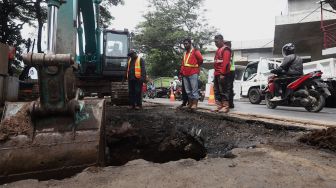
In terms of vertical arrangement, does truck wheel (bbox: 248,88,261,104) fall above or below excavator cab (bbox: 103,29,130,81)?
below

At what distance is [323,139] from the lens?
3477 millimetres

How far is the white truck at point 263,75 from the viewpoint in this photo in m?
12.3

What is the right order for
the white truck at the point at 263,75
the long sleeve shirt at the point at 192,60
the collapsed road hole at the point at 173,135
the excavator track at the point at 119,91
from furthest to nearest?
the white truck at the point at 263,75 → the excavator track at the point at 119,91 → the long sleeve shirt at the point at 192,60 → the collapsed road hole at the point at 173,135

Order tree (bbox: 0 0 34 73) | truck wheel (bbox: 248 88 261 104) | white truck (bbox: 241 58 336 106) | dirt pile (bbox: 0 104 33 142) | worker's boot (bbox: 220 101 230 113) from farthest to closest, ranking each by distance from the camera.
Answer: tree (bbox: 0 0 34 73)
truck wheel (bbox: 248 88 261 104)
white truck (bbox: 241 58 336 106)
worker's boot (bbox: 220 101 230 113)
dirt pile (bbox: 0 104 33 142)

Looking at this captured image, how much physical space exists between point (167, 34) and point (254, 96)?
71.6 feet

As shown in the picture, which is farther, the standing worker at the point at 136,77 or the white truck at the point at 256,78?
the white truck at the point at 256,78

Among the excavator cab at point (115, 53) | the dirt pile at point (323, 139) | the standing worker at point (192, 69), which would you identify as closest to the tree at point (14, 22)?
the excavator cab at point (115, 53)

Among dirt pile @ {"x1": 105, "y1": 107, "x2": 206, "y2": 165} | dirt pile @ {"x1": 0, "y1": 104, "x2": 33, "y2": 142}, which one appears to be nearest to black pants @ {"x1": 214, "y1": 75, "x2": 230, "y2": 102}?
dirt pile @ {"x1": 105, "y1": 107, "x2": 206, "y2": 165}

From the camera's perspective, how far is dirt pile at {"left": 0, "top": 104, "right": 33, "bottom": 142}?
10.3 feet

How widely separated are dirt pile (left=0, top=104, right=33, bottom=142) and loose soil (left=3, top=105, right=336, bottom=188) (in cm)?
85

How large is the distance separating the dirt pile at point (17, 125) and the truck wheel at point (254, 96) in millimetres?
12135

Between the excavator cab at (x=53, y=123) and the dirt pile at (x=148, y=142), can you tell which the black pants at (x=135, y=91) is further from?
the excavator cab at (x=53, y=123)

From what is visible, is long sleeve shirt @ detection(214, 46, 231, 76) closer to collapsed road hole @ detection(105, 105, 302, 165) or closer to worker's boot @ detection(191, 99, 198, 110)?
worker's boot @ detection(191, 99, 198, 110)

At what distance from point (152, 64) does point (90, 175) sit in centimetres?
3411
